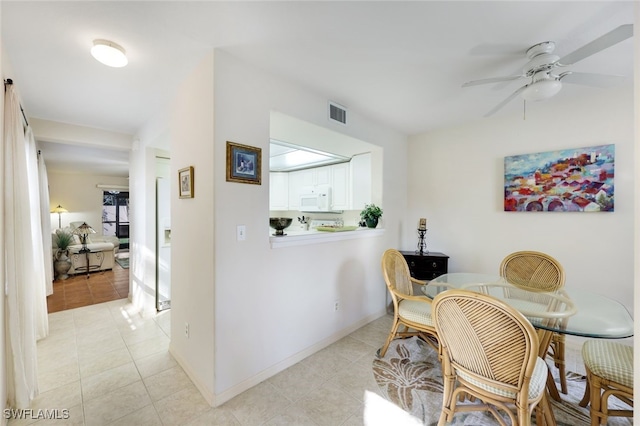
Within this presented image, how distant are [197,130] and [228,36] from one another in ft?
2.29

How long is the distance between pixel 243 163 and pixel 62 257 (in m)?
5.83

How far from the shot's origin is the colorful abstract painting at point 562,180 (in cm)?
236

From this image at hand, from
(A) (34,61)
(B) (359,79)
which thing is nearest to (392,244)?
(B) (359,79)

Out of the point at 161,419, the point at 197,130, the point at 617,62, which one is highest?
the point at 617,62

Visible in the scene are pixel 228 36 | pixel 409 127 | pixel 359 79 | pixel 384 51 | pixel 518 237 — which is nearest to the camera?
pixel 228 36

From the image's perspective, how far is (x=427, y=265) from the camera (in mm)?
3150

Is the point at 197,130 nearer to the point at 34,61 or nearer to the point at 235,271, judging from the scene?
the point at 235,271

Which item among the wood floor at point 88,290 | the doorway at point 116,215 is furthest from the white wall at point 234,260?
the doorway at point 116,215

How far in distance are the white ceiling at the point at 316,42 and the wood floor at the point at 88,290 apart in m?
2.90

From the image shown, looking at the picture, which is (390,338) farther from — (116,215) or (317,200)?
(116,215)

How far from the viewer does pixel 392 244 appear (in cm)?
352

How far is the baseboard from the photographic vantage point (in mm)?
1823

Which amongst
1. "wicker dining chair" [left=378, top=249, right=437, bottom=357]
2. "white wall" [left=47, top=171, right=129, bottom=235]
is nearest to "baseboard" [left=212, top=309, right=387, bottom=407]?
"wicker dining chair" [left=378, top=249, right=437, bottom=357]

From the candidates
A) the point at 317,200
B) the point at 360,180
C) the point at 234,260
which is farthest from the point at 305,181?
the point at 234,260
